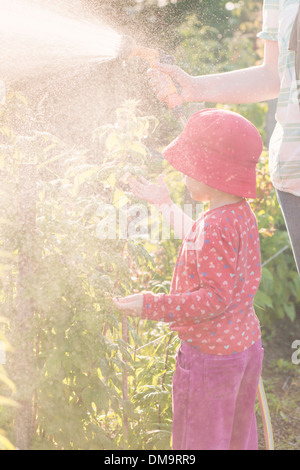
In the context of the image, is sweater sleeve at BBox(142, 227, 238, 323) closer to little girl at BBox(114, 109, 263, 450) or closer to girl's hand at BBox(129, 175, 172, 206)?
little girl at BBox(114, 109, 263, 450)

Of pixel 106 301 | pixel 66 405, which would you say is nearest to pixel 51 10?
pixel 106 301

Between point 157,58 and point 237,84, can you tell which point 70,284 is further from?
point 237,84

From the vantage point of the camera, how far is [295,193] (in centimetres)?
224

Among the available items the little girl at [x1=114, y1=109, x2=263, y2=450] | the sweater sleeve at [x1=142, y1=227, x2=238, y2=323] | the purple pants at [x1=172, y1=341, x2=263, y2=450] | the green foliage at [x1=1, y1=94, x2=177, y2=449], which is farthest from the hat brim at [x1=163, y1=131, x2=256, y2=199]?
the purple pants at [x1=172, y1=341, x2=263, y2=450]

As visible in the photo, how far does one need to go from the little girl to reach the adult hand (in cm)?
34

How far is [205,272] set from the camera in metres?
1.81

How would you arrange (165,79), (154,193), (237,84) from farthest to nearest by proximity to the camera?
(237,84) → (165,79) → (154,193)

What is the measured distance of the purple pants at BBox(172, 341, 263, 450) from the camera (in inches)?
74.9

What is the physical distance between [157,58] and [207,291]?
1038 mm

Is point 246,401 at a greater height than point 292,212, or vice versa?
point 292,212

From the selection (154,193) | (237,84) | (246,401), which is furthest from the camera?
(237,84)

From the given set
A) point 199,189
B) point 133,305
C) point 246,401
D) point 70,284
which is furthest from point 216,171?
point 246,401

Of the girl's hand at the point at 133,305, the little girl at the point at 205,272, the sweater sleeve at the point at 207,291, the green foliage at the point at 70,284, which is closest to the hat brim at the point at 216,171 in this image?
the little girl at the point at 205,272
